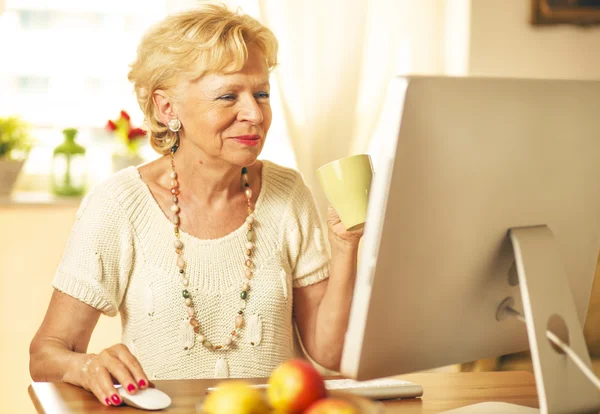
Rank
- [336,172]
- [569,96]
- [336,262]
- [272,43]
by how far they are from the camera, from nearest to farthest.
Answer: [569,96]
[336,172]
[336,262]
[272,43]

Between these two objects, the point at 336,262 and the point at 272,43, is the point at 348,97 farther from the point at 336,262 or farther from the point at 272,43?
the point at 336,262

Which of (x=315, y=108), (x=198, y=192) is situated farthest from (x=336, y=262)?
(x=315, y=108)

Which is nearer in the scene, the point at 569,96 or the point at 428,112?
the point at 428,112

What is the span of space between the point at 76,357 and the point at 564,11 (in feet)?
7.64

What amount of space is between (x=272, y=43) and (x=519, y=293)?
36.0 inches

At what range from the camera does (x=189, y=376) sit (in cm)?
167

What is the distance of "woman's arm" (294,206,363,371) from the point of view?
156 cm

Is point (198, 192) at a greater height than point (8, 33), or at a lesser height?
lesser

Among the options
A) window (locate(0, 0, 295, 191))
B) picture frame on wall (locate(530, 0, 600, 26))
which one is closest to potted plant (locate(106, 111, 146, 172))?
window (locate(0, 0, 295, 191))

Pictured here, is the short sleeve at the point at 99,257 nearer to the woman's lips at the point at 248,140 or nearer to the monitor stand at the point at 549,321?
the woman's lips at the point at 248,140

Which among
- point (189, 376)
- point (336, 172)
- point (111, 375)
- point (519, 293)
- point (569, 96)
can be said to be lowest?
point (189, 376)

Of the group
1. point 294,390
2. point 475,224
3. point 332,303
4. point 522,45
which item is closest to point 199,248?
point 332,303

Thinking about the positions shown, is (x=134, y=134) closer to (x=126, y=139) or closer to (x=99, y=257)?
(x=126, y=139)

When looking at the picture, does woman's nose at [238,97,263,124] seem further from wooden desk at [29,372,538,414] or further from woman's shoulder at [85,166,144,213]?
wooden desk at [29,372,538,414]
